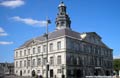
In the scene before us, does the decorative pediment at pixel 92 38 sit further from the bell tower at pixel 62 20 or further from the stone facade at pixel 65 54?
the bell tower at pixel 62 20

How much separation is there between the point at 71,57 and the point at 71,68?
2.90 m

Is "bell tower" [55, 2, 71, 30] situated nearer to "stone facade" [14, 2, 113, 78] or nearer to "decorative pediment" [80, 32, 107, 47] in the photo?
"stone facade" [14, 2, 113, 78]

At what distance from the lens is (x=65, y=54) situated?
206 feet

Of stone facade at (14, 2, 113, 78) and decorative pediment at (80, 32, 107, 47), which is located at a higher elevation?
decorative pediment at (80, 32, 107, 47)

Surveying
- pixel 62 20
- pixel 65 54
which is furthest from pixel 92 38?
pixel 65 54

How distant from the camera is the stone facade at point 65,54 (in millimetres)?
64188

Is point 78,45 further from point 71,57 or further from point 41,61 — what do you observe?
point 41,61

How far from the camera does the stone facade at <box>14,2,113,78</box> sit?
2527 inches

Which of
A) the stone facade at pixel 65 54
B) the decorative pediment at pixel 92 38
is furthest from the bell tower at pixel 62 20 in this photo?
the decorative pediment at pixel 92 38

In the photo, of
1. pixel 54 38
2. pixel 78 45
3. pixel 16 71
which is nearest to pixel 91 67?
pixel 78 45

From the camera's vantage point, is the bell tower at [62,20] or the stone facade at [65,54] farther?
the bell tower at [62,20]

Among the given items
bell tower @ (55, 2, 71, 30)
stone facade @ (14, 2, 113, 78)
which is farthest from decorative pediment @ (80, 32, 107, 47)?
bell tower @ (55, 2, 71, 30)

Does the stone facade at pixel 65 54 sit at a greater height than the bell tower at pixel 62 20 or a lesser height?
lesser

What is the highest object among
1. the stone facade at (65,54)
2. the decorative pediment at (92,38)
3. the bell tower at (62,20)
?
the bell tower at (62,20)
